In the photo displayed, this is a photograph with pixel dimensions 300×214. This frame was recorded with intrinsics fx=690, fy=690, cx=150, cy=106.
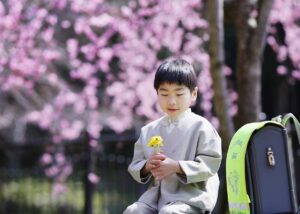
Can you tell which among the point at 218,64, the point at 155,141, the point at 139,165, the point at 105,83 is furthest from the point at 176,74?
the point at 105,83

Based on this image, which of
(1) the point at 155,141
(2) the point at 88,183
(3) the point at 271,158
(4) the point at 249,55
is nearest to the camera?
(3) the point at 271,158

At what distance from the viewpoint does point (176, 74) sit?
3219mm

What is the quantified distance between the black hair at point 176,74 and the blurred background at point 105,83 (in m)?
2.66

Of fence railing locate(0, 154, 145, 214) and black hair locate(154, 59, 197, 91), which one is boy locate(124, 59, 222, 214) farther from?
fence railing locate(0, 154, 145, 214)

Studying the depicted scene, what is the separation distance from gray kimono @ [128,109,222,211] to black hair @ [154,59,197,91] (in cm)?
17

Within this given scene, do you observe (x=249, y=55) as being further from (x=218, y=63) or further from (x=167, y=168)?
(x=167, y=168)

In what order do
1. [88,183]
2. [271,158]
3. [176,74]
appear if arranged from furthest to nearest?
[88,183] → [176,74] → [271,158]

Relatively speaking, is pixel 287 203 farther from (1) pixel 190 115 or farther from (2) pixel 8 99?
(2) pixel 8 99

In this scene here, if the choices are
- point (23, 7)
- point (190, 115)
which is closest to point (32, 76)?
point (23, 7)

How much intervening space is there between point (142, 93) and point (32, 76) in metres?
1.57

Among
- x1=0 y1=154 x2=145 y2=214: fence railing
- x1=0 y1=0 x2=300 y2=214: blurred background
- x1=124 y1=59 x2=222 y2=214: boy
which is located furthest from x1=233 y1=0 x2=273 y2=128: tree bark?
x1=124 y1=59 x2=222 y2=214: boy

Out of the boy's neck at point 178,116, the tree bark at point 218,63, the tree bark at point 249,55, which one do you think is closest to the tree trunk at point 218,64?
the tree bark at point 218,63

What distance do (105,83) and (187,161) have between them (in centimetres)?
872

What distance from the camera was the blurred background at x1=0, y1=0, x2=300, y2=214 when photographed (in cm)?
634
